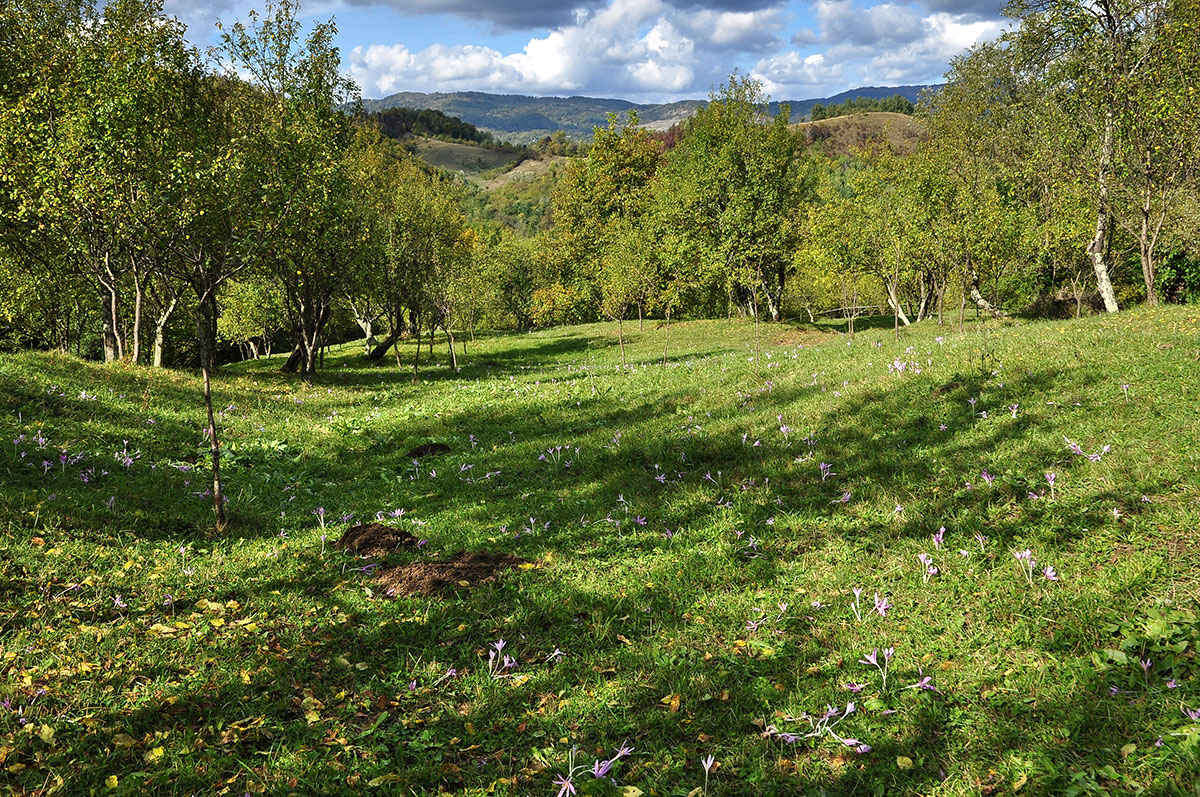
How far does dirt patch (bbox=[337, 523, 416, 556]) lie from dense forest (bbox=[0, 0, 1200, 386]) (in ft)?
9.44

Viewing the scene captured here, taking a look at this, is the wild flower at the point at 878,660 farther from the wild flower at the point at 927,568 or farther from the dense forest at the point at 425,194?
the dense forest at the point at 425,194

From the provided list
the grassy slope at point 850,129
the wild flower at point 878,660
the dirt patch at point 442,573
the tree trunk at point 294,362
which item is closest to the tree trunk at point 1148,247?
the wild flower at point 878,660

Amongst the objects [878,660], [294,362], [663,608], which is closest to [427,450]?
[663,608]

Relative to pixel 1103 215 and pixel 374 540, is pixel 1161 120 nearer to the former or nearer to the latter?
pixel 1103 215

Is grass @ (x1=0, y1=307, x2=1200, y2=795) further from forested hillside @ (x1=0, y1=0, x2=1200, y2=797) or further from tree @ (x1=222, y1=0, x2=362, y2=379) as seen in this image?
tree @ (x1=222, y1=0, x2=362, y2=379)

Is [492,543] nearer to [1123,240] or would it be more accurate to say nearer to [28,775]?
[28,775]

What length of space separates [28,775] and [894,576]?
657 cm

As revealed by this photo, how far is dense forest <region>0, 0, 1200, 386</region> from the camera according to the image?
16359 mm

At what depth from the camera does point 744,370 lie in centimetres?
1688

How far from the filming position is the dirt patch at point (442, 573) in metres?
6.37

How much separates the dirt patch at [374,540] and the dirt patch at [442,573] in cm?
52

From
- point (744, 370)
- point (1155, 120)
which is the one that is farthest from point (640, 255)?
point (1155, 120)

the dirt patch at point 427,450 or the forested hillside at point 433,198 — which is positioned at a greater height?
the forested hillside at point 433,198

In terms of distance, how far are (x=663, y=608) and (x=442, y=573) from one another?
7.86ft
